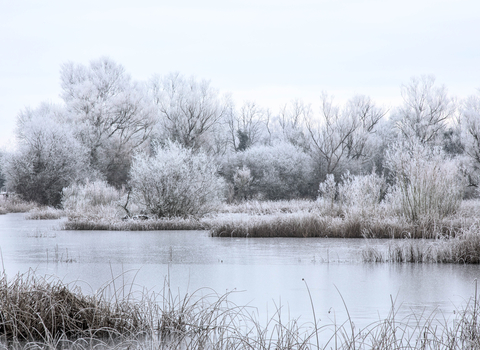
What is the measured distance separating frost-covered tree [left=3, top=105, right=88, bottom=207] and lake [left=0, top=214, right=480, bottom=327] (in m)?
14.7

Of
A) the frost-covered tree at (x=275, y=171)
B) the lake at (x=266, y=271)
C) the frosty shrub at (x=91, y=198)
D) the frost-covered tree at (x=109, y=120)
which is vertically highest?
the frost-covered tree at (x=109, y=120)

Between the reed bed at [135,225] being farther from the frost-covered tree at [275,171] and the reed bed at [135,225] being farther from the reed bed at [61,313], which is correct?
the frost-covered tree at [275,171]

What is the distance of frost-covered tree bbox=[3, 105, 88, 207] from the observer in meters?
26.1

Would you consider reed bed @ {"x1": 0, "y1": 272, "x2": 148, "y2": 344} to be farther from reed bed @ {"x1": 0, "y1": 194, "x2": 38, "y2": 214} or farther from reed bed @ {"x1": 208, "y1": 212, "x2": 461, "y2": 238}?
reed bed @ {"x1": 0, "y1": 194, "x2": 38, "y2": 214}

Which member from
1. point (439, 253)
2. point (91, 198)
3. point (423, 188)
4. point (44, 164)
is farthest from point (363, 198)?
point (44, 164)

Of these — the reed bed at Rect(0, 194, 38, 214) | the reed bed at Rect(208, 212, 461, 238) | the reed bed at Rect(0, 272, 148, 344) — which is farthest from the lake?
the reed bed at Rect(0, 194, 38, 214)

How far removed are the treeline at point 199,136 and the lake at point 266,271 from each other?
1564 centimetres

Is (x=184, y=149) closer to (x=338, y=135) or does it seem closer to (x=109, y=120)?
(x=109, y=120)

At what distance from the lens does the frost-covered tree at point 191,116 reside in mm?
32188

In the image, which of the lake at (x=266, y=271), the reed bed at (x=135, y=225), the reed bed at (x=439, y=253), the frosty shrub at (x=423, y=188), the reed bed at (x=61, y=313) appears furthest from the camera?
the reed bed at (x=135, y=225)

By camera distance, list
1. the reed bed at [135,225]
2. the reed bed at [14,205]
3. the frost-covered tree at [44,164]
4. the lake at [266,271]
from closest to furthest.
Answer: the lake at [266,271] < the reed bed at [135,225] < the reed bed at [14,205] < the frost-covered tree at [44,164]

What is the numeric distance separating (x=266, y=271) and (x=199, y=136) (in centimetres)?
2538

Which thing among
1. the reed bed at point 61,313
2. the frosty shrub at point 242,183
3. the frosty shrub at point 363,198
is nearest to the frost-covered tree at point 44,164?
the frosty shrub at point 242,183

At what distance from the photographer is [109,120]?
102 feet
